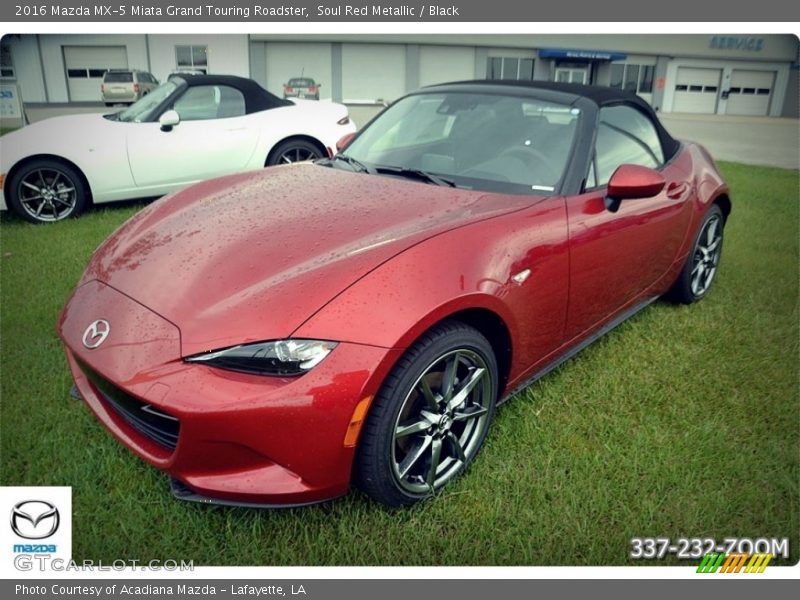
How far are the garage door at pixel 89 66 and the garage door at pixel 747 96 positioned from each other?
2089 cm

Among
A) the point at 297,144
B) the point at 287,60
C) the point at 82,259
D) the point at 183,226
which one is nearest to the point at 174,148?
the point at 297,144

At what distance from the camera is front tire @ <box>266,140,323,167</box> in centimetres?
655

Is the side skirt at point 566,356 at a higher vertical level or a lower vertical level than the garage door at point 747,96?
higher

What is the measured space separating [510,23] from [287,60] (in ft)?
76.7

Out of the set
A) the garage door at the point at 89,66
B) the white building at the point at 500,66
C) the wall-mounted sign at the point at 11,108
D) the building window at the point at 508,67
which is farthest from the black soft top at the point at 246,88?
the building window at the point at 508,67

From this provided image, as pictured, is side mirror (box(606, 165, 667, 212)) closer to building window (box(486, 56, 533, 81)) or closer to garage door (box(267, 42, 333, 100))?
garage door (box(267, 42, 333, 100))

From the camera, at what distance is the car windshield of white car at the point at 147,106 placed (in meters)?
6.04

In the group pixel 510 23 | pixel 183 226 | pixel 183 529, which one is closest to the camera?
pixel 183 529

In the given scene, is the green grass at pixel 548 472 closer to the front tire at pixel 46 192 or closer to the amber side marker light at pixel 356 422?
the amber side marker light at pixel 356 422

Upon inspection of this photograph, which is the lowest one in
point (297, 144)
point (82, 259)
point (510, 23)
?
point (82, 259)

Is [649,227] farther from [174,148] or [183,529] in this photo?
[174,148]

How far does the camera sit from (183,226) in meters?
2.48

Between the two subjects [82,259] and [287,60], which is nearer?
[82,259]

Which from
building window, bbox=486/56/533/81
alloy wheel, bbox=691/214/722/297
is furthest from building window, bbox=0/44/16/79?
building window, bbox=486/56/533/81
